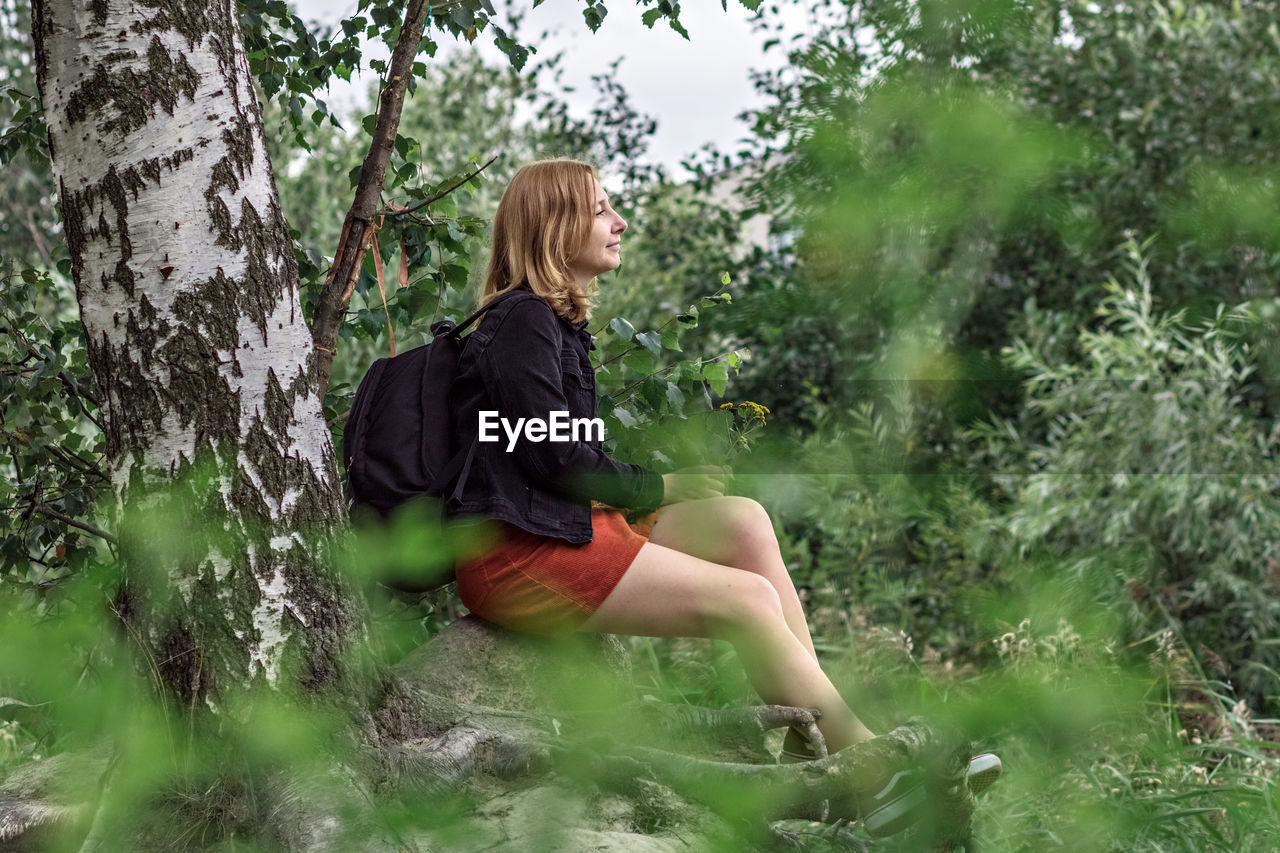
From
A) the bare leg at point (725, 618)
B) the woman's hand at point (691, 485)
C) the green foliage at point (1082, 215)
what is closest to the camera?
the bare leg at point (725, 618)

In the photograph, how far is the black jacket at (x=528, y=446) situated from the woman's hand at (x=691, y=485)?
0.13 m

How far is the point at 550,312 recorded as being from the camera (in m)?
2.54

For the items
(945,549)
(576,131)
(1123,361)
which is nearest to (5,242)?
(576,131)

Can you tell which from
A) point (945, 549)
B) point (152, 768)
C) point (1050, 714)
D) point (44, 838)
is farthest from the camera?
point (945, 549)

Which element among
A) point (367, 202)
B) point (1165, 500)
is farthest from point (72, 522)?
point (1165, 500)

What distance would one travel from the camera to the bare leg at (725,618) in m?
2.52

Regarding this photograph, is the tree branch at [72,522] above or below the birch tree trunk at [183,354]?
below

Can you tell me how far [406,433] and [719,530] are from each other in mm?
749

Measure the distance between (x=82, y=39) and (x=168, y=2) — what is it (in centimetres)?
16

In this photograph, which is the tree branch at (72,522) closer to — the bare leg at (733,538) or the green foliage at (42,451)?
the green foliage at (42,451)

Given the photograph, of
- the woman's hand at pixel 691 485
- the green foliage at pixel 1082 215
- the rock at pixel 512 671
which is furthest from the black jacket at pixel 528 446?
the green foliage at pixel 1082 215

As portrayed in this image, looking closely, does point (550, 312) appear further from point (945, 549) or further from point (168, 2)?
point (945, 549)

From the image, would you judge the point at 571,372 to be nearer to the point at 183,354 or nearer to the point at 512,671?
the point at 512,671

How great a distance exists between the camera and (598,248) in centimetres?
279
